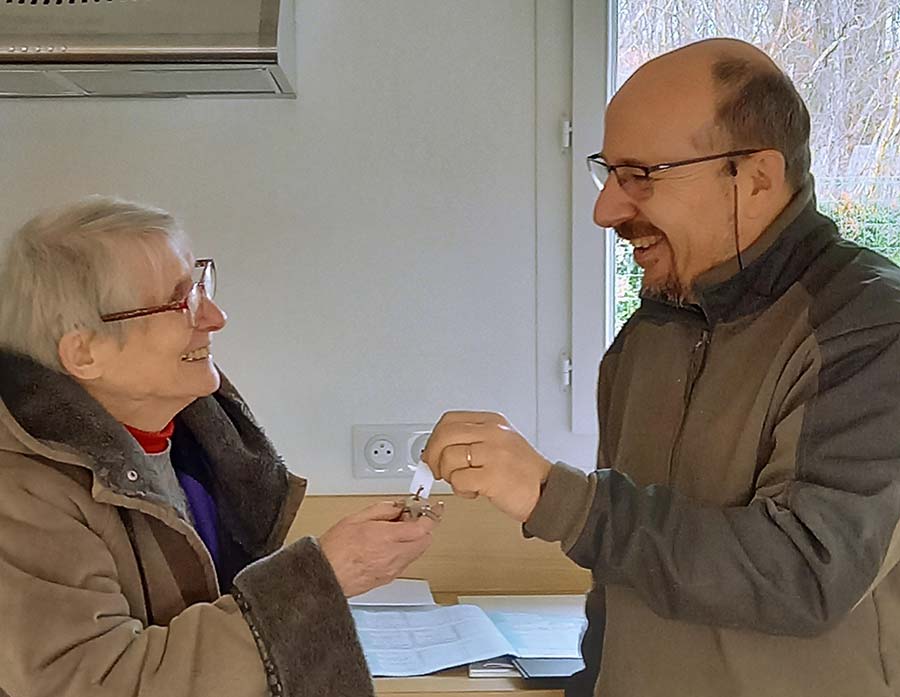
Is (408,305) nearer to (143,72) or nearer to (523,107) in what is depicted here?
(523,107)

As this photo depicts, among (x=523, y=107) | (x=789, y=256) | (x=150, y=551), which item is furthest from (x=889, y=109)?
(x=150, y=551)

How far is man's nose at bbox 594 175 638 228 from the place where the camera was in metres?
1.32

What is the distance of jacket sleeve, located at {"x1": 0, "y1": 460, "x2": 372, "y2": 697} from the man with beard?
212 millimetres

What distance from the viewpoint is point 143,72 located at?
1699 mm

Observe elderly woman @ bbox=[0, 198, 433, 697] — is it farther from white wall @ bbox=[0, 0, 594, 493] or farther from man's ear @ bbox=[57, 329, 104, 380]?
white wall @ bbox=[0, 0, 594, 493]

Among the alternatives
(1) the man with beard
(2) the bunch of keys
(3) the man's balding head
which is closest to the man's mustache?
(1) the man with beard

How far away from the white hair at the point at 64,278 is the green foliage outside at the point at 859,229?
42.7 inches

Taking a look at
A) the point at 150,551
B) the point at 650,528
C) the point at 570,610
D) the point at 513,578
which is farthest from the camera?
the point at 513,578

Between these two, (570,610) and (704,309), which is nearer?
(704,309)

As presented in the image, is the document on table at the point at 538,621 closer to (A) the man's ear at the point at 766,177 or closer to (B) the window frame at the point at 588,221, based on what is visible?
(B) the window frame at the point at 588,221

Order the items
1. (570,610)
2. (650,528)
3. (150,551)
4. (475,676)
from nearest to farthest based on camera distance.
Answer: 1. (650,528)
2. (150,551)
3. (475,676)
4. (570,610)

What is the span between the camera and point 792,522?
107cm

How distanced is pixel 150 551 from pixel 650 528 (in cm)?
54

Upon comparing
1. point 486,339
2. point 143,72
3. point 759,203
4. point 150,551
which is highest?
point 143,72
